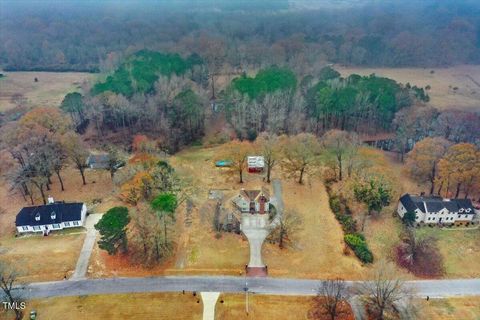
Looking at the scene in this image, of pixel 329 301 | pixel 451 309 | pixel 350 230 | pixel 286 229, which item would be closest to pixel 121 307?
pixel 286 229

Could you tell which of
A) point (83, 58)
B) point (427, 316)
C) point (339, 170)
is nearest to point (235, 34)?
point (83, 58)

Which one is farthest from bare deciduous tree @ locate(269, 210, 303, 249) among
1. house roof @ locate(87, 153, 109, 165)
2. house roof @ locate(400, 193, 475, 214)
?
A: house roof @ locate(87, 153, 109, 165)

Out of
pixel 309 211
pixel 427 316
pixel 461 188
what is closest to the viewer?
pixel 427 316

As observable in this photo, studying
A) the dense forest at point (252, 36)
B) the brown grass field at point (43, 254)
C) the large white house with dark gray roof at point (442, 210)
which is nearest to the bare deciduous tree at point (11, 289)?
the brown grass field at point (43, 254)

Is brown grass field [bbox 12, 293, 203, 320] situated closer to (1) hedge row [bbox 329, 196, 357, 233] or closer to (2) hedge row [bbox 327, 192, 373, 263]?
(2) hedge row [bbox 327, 192, 373, 263]

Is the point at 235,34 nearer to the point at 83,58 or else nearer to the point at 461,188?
the point at 83,58

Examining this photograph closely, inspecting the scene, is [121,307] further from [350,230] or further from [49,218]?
[350,230]
